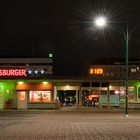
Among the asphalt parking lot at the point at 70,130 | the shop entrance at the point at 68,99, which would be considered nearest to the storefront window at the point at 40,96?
the shop entrance at the point at 68,99

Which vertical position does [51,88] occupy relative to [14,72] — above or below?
below

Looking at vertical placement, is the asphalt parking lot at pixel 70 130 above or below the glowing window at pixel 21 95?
below

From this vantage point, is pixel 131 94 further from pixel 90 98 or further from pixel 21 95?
pixel 21 95

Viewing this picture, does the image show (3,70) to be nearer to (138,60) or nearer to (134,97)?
(134,97)

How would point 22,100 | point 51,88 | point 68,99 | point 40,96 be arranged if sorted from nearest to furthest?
point 22,100
point 51,88
point 40,96
point 68,99

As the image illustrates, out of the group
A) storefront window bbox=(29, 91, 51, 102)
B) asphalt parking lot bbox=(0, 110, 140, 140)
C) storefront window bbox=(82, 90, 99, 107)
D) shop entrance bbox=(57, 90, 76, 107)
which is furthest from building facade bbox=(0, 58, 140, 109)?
asphalt parking lot bbox=(0, 110, 140, 140)

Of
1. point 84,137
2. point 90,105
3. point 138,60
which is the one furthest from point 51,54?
point 84,137

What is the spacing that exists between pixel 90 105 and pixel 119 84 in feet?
24.1

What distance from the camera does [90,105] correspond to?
62812 mm

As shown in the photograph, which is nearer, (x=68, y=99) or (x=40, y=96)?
(x=40, y=96)

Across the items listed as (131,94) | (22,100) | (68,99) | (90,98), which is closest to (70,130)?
(22,100)

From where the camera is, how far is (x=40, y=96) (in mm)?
55938

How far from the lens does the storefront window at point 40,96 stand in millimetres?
55866

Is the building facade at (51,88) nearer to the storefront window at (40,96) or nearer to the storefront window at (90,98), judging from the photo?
the storefront window at (40,96)
